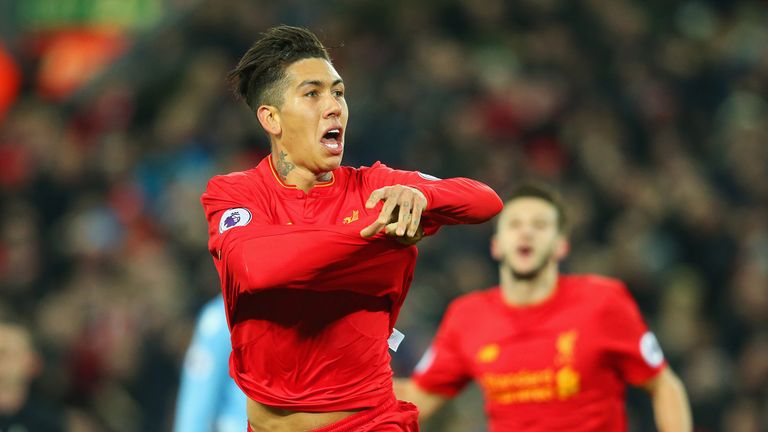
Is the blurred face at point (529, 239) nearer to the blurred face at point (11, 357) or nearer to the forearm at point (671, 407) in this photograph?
the forearm at point (671, 407)

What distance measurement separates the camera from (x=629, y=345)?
18.2ft

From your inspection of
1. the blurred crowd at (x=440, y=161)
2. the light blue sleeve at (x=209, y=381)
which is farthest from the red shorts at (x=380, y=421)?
the blurred crowd at (x=440, y=161)

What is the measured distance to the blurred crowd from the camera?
8.86 metres

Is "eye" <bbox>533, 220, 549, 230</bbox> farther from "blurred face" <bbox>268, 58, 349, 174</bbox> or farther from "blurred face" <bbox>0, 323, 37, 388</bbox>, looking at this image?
"blurred face" <bbox>0, 323, 37, 388</bbox>

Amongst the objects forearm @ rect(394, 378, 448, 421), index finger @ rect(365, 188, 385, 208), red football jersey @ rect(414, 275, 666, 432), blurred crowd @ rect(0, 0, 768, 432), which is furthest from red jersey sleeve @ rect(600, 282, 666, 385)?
blurred crowd @ rect(0, 0, 768, 432)

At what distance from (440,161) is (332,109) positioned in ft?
20.2

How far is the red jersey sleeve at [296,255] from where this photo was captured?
3527 millimetres

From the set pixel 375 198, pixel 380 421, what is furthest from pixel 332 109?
pixel 380 421

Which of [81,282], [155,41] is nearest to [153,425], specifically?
[81,282]

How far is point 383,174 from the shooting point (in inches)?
158

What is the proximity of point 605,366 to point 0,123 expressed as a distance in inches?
294

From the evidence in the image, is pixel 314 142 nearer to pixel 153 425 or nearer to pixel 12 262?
pixel 153 425

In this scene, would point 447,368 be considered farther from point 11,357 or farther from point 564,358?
point 11,357

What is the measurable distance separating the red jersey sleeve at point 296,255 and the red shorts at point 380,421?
1.21 ft
